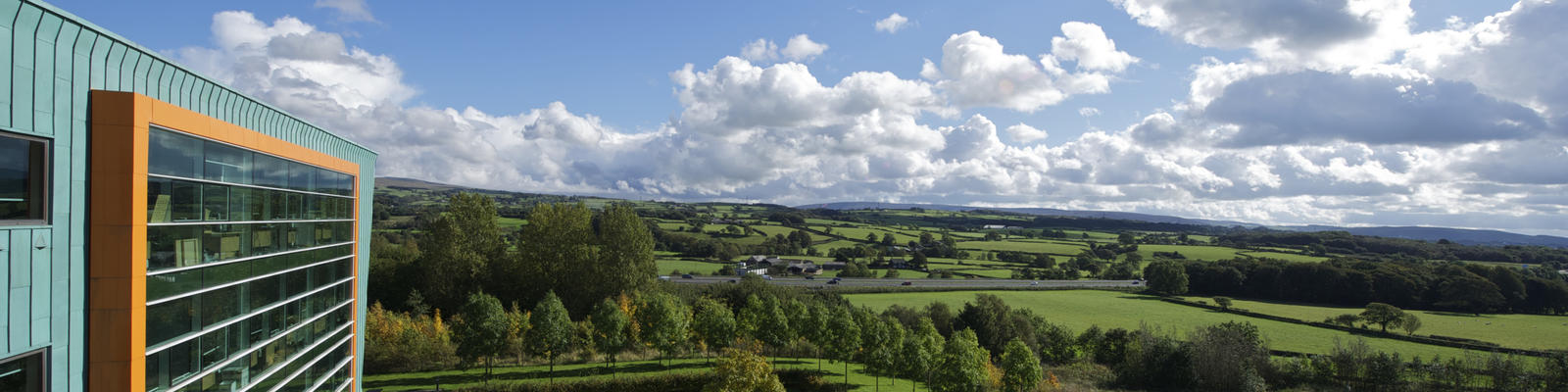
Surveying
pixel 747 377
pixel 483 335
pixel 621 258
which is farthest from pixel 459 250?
pixel 747 377

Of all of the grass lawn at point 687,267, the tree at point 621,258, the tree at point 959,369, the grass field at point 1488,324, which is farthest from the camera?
the grass lawn at point 687,267

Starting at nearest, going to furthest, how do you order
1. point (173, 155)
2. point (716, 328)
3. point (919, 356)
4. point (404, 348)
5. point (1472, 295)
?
point (173, 155) < point (919, 356) < point (404, 348) < point (716, 328) < point (1472, 295)

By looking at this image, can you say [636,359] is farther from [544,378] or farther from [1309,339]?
[1309,339]

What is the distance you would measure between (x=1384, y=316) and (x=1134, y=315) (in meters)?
20.6

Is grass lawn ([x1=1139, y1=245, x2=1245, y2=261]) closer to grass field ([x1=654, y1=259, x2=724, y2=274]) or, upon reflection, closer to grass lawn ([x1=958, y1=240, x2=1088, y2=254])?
grass lawn ([x1=958, y1=240, x2=1088, y2=254])

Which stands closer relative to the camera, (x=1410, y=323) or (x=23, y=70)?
(x=23, y=70)

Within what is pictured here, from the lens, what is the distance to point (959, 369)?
35.0 meters

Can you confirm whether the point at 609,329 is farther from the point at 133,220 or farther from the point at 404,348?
the point at 133,220

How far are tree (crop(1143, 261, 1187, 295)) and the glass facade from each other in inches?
3471

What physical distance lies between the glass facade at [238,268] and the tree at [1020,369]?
3266cm

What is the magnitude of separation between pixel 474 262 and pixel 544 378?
62.7 ft

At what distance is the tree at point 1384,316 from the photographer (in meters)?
58.7

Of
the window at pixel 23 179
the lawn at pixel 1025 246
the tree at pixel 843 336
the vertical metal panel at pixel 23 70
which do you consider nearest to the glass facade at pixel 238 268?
the window at pixel 23 179

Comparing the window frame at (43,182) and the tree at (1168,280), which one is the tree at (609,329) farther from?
the tree at (1168,280)
